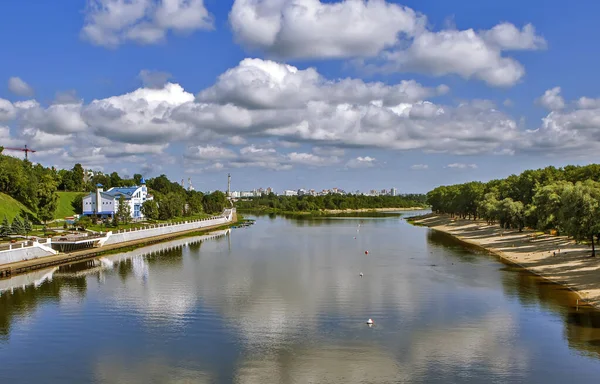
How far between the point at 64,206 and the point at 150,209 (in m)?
21.6

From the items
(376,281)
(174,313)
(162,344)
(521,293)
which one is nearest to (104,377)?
(162,344)

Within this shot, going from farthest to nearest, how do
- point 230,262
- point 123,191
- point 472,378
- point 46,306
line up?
point 123,191 < point 230,262 < point 46,306 < point 472,378

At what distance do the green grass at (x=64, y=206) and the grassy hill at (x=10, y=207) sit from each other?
1347 centimetres

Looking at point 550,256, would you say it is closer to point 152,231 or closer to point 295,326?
point 295,326

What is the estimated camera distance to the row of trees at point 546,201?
50.1 meters

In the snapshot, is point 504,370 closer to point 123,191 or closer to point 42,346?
point 42,346

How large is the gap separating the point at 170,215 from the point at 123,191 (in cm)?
1303

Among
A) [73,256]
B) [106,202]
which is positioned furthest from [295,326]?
[106,202]

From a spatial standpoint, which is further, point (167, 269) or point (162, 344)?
point (167, 269)

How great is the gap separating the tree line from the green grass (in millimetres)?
1616

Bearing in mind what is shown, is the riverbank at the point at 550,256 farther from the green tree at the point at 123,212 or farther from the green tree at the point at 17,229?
the green tree at the point at 17,229

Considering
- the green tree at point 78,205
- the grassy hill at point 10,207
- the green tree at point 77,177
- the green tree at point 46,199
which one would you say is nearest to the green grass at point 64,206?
the green tree at point 78,205

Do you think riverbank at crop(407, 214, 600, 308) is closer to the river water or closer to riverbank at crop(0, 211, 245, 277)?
the river water

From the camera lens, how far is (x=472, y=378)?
2469 cm
